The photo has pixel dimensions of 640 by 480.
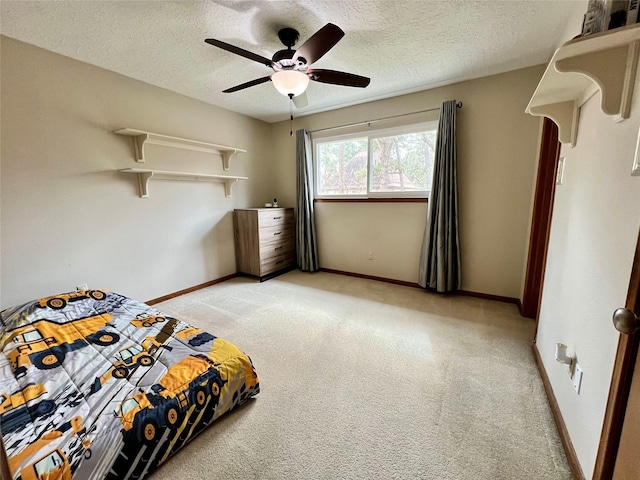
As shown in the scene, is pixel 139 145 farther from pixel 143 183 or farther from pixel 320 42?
pixel 320 42

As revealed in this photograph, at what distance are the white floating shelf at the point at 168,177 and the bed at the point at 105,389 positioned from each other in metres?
1.37

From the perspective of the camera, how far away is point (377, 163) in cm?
354

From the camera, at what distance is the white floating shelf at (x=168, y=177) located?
2727 mm

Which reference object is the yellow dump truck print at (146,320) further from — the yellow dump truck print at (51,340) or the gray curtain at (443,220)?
the gray curtain at (443,220)

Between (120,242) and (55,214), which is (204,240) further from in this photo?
(55,214)

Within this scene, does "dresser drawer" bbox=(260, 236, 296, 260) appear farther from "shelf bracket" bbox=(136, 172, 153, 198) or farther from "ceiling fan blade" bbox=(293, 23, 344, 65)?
"ceiling fan blade" bbox=(293, 23, 344, 65)

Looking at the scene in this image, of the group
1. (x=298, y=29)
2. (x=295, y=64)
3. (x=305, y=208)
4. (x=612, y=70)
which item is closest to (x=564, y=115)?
(x=612, y=70)

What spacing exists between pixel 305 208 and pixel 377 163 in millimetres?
1234

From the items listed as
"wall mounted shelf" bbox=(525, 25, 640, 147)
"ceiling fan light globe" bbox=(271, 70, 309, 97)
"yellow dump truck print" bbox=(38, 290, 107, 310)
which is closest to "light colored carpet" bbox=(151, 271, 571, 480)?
"yellow dump truck print" bbox=(38, 290, 107, 310)

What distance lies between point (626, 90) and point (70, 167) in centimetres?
359

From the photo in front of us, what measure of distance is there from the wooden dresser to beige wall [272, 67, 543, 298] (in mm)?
1278

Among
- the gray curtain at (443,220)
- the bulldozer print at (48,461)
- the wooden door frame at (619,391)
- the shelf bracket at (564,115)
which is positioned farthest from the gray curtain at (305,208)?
the wooden door frame at (619,391)

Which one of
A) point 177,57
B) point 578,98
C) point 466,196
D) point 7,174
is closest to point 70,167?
point 7,174

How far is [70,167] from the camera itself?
2.34 meters
